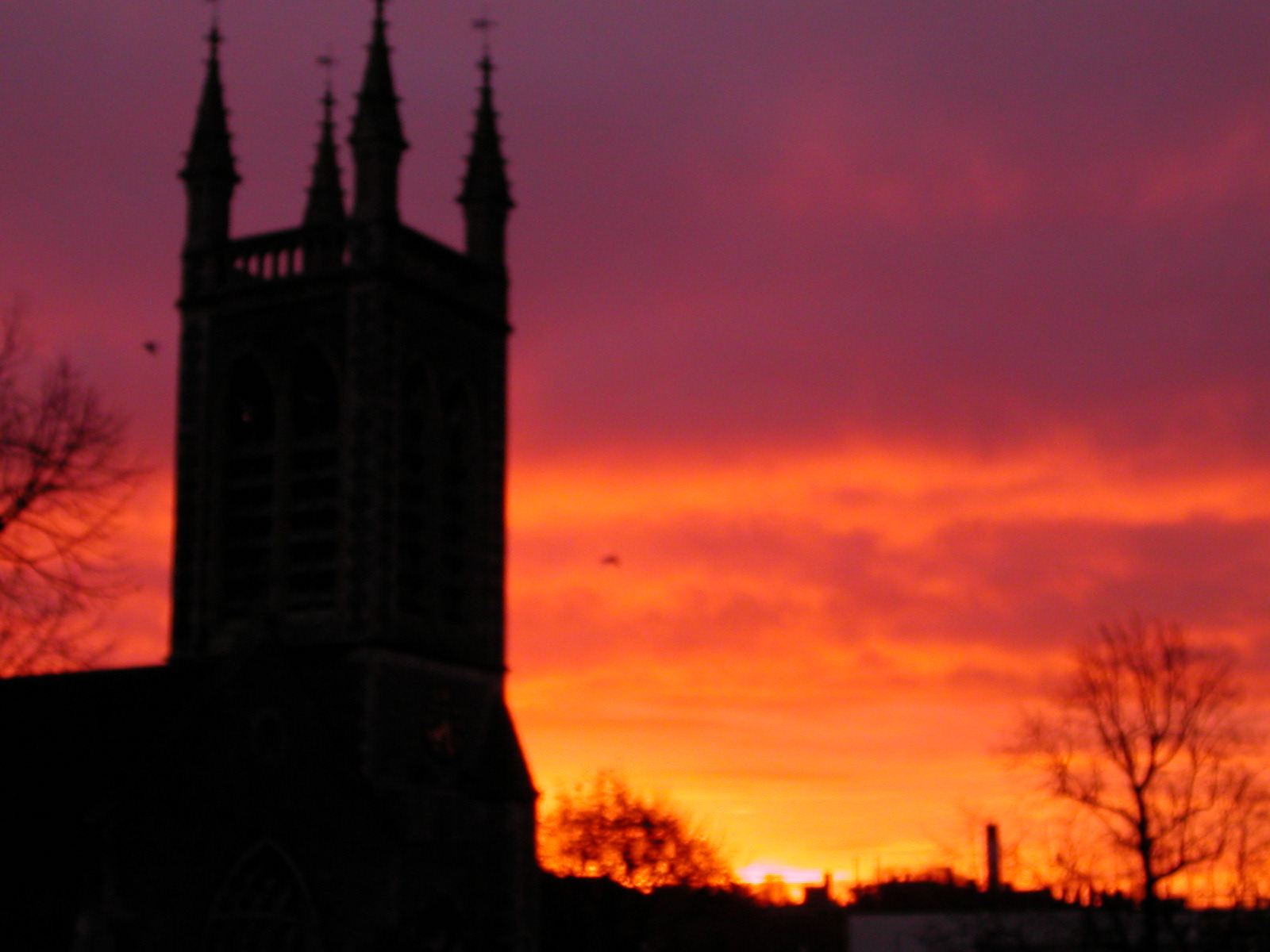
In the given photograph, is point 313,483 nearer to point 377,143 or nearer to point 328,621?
point 328,621

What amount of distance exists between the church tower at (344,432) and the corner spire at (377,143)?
5 cm

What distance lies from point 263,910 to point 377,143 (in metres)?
19.7

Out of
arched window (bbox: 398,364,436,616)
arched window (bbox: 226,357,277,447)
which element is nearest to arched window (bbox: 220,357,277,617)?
arched window (bbox: 226,357,277,447)

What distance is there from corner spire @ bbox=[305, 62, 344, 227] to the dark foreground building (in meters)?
4.22

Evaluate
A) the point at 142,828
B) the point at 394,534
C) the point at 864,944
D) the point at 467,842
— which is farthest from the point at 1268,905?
the point at 864,944

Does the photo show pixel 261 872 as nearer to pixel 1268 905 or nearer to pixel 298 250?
pixel 298 250

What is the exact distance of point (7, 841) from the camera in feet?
139

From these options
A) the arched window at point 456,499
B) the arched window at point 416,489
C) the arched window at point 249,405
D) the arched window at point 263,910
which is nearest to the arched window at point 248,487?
the arched window at point 249,405

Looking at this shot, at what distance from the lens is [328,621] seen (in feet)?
167

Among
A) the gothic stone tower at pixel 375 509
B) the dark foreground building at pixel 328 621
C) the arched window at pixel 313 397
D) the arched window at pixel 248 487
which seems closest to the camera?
the dark foreground building at pixel 328 621

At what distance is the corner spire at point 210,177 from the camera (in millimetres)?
55875

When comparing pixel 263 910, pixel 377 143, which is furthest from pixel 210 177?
pixel 263 910

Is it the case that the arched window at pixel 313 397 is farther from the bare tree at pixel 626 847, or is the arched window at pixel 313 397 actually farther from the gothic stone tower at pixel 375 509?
the bare tree at pixel 626 847

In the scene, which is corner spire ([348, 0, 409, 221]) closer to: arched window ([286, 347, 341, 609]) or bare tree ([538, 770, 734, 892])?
arched window ([286, 347, 341, 609])
